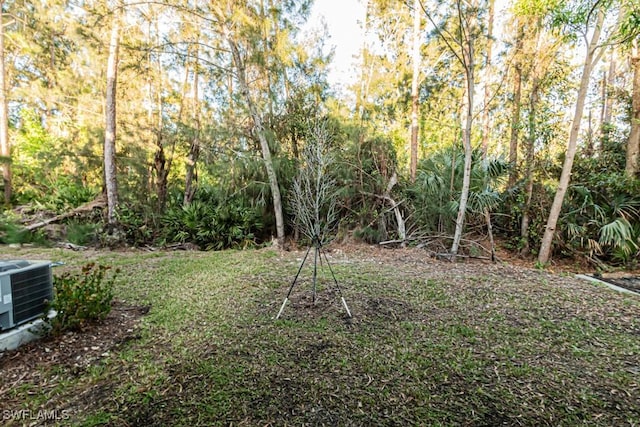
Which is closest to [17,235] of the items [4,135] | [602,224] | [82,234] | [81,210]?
[82,234]

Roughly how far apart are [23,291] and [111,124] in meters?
4.98

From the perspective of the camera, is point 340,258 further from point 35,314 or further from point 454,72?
point 454,72

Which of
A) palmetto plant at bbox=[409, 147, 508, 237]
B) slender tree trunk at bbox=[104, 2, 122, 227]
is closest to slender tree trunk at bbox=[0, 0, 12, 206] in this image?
slender tree trunk at bbox=[104, 2, 122, 227]

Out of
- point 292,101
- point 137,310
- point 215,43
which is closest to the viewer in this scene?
point 137,310

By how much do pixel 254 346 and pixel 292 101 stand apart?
556cm

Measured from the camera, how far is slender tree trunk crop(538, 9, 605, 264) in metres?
3.94

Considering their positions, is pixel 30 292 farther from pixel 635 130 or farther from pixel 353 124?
pixel 635 130

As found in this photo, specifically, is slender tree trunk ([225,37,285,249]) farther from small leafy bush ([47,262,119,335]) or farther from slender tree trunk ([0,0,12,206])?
slender tree trunk ([0,0,12,206])

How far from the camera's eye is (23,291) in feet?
6.98

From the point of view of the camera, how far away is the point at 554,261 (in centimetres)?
495

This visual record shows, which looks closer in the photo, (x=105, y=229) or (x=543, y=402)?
(x=543, y=402)

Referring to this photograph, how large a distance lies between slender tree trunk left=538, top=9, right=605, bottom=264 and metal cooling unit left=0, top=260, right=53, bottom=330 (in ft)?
20.1

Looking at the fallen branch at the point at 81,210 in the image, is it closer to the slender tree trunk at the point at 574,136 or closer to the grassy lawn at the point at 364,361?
the grassy lawn at the point at 364,361

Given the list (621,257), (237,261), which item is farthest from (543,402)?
(621,257)
